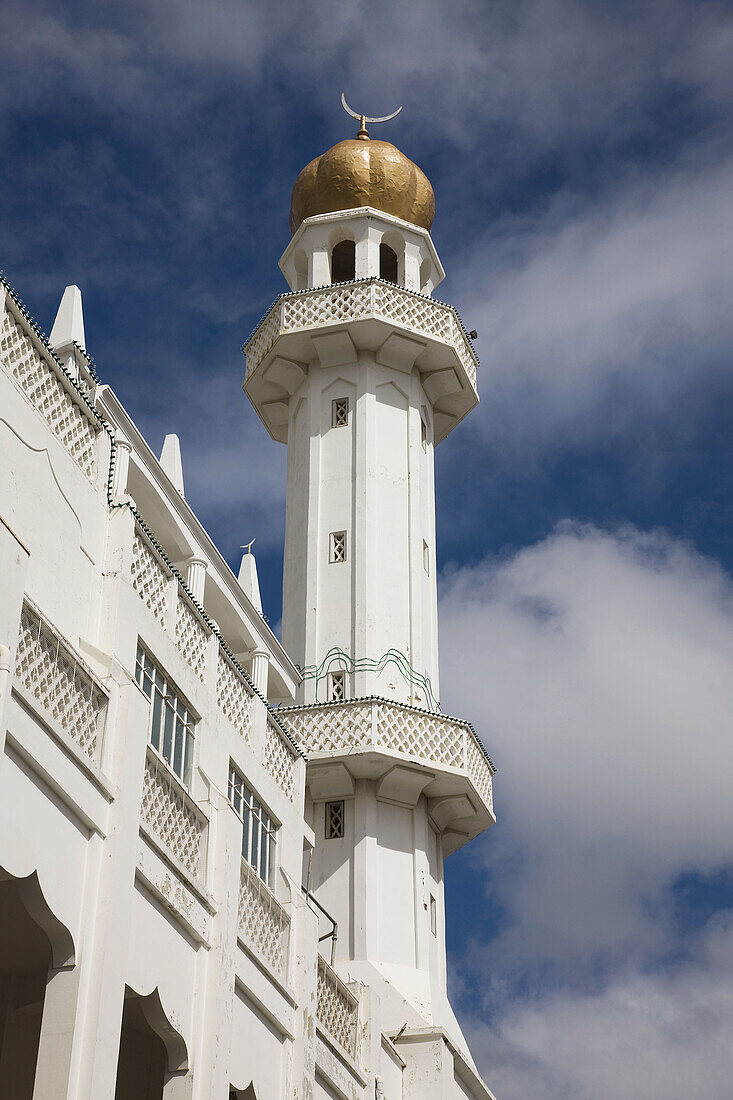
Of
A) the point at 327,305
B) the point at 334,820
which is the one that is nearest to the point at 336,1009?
the point at 334,820

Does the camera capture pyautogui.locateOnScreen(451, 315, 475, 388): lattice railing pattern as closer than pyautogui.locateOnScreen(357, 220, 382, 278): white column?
Yes

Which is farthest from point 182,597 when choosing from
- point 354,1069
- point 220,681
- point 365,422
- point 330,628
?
point 365,422

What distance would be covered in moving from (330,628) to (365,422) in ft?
12.9

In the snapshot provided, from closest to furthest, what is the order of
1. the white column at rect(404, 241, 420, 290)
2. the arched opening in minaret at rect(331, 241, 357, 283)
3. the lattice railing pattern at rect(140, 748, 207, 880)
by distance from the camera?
the lattice railing pattern at rect(140, 748, 207, 880)
the white column at rect(404, 241, 420, 290)
the arched opening in minaret at rect(331, 241, 357, 283)

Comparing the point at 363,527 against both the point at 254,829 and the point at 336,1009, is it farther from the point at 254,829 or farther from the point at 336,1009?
the point at 254,829

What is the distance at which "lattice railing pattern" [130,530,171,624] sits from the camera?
14117mm

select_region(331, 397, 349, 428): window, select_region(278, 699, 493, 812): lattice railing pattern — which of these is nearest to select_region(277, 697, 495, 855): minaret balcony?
select_region(278, 699, 493, 812): lattice railing pattern

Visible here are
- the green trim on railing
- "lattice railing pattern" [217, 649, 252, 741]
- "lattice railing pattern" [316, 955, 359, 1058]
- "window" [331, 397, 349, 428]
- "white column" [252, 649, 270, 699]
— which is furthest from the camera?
"window" [331, 397, 349, 428]

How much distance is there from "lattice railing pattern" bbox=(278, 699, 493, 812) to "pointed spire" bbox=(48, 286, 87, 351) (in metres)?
9.16

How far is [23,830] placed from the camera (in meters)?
10.7

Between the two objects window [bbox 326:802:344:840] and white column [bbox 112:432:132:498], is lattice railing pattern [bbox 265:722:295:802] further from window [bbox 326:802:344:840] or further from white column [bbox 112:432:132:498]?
window [bbox 326:802:344:840]

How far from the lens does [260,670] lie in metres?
18.8

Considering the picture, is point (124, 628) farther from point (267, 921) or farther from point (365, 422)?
point (365, 422)

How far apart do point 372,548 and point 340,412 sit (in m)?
3.05
